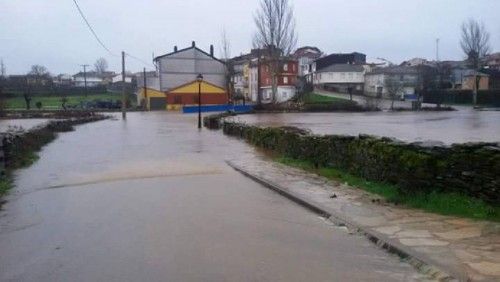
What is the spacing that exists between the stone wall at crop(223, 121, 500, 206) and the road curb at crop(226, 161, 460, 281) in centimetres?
163

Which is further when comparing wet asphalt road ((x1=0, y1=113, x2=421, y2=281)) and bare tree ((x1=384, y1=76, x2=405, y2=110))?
bare tree ((x1=384, y1=76, x2=405, y2=110))

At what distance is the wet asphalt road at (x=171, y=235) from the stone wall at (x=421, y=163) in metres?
1.94

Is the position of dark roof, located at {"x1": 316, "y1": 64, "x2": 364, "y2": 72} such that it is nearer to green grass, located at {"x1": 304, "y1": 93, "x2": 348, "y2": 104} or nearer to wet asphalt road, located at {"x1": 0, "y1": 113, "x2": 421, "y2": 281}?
green grass, located at {"x1": 304, "y1": 93, "x2": 348, "y2": 104}

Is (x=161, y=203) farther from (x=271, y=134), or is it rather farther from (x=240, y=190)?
(x=271, y=134)

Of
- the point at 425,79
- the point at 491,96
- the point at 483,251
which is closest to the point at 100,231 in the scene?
the point at 483,251

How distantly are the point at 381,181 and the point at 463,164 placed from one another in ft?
7.36

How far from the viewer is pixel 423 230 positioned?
7.38 meters

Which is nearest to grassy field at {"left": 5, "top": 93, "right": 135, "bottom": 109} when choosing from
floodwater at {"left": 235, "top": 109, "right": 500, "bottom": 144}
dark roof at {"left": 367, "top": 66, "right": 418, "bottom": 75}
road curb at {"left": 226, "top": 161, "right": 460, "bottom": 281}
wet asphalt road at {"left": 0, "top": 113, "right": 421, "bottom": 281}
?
dark roof at {"left": 367, "top": 66, "right": 418, "bottom": 75}

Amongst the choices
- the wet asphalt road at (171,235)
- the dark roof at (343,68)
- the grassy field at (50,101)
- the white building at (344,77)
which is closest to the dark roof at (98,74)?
the grassy field at (50,101)

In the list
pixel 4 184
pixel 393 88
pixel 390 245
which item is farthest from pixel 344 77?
pixel 390 245

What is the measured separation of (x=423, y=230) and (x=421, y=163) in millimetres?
2199

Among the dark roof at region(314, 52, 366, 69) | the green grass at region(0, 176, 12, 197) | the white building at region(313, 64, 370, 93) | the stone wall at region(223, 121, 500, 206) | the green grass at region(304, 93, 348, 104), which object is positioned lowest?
the green grass at region(0, 176, 12, 197)

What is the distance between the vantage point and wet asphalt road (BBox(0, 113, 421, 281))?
6043 mm

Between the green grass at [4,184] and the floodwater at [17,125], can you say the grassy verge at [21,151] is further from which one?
the floodwater at [17,125]
